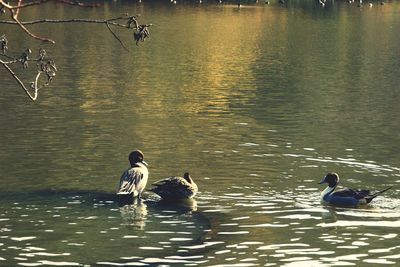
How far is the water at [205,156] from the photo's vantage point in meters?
23.3

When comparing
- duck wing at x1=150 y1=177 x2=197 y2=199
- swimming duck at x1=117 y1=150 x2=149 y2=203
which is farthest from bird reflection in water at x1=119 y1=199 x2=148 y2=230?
duck wing at x1=150 y1=177 x2=197 y2=199

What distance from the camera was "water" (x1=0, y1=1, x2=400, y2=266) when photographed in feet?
76.6

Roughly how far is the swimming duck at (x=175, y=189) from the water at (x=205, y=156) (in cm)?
31

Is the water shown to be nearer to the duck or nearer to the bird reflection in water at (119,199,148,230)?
the bird reflection in water at (119,199,148,230)

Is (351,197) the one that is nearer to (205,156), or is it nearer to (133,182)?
(133,182)

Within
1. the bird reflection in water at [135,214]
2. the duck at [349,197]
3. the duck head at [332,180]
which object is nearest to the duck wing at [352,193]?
the duck at [349,197]

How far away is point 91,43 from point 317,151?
56819 mm

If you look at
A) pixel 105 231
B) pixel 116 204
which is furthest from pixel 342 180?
pixel 105 231

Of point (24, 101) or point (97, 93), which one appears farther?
point (97, 93)

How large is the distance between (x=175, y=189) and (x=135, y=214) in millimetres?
1889

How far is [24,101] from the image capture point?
50.2 metres

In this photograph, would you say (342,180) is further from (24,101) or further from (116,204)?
(24,101)

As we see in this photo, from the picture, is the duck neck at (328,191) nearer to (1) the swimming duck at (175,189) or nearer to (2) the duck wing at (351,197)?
(2) the duck wing at (351,197)

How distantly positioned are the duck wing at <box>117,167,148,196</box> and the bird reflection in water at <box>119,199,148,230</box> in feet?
1.17
